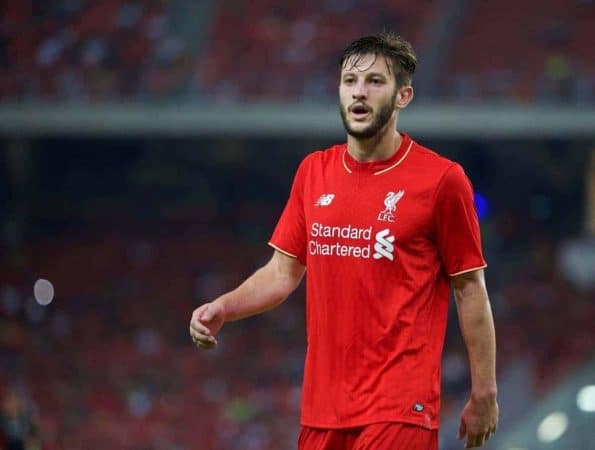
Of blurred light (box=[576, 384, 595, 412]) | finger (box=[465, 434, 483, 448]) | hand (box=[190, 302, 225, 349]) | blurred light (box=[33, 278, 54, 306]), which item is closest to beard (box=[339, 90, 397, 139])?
hand (box=[190, 302, 225, 349])

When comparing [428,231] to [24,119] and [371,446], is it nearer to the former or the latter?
[371,446]

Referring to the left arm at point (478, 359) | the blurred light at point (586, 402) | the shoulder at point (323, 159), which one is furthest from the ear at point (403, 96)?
the blurred light at point (586, 402)

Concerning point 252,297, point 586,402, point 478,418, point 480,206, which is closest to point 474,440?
point 478,418

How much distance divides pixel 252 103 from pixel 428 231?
472 inches

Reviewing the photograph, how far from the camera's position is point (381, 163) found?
377 centimetres

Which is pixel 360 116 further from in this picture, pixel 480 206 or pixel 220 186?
pixel 220 186

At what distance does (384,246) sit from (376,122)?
37 cm

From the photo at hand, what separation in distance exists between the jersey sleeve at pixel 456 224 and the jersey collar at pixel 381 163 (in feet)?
0.61

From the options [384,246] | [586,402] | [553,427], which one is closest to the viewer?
[384,246]

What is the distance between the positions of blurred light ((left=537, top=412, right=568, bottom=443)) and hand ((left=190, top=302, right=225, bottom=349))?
6695 millimetres

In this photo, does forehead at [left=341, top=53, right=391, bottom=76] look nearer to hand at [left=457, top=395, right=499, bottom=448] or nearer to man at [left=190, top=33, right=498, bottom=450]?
man at [left=190, top=33, right=498, bottom=450]

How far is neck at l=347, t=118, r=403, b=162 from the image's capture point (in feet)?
12.3

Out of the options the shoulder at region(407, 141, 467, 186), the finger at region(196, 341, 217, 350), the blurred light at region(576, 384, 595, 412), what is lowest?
the blurred light at region(576, 384, 595, 412)

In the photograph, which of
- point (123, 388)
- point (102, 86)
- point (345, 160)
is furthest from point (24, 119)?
point (345, 160)
